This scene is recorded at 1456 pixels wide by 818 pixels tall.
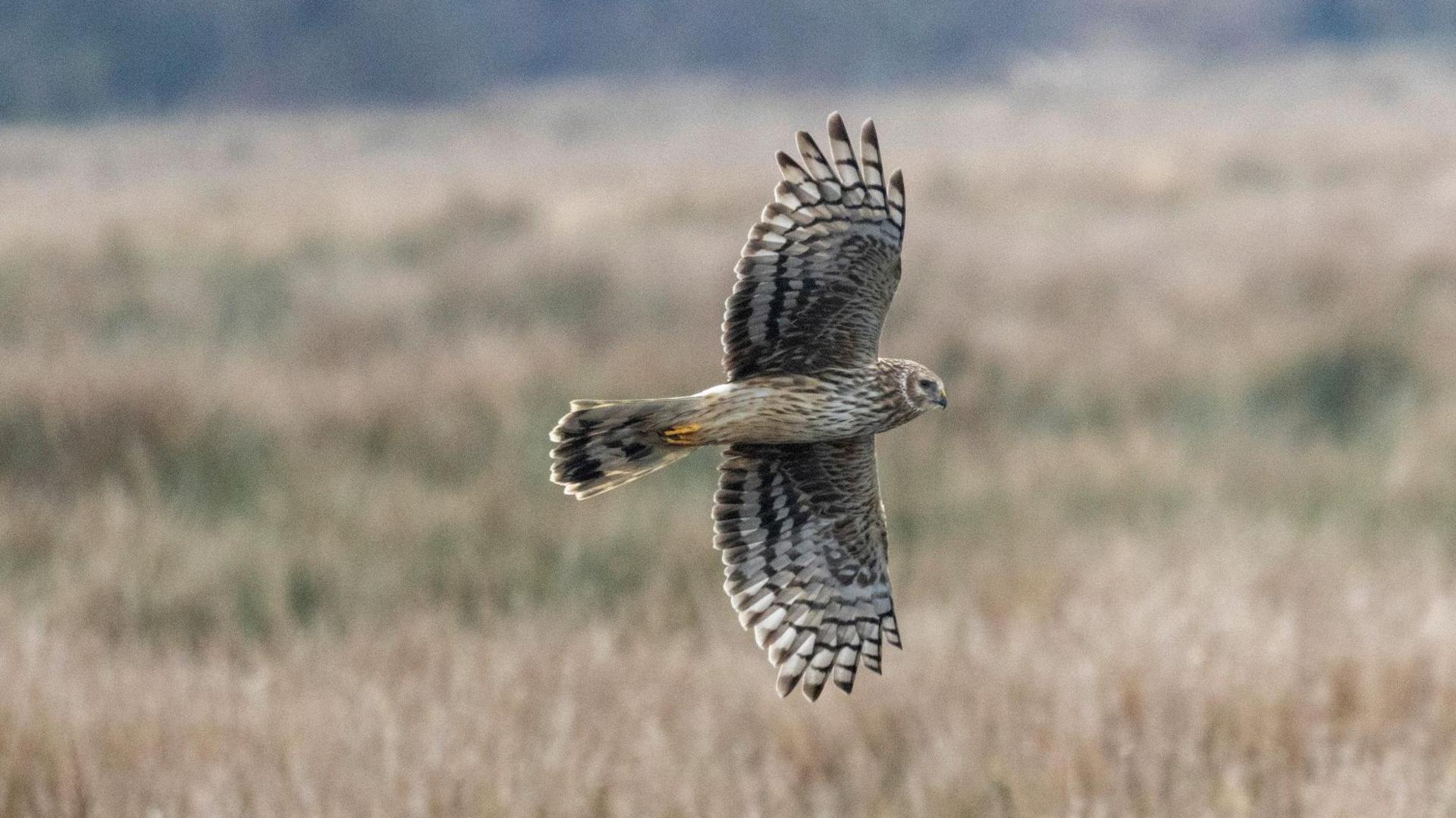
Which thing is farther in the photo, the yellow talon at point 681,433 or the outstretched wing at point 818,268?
the outstretched wing at point 818,268

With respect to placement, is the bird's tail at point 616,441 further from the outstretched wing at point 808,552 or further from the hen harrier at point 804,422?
the outstretched wing at point 808,552

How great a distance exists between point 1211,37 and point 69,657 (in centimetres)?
4601

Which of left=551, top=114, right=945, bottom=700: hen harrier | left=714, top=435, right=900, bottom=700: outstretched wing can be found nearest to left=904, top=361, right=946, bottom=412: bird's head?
left=551, top=114, right=945, bottom=700: hen harrier

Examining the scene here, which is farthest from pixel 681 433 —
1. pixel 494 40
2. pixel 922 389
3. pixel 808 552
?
pixel 494 40

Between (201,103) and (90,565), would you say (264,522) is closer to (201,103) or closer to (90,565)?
(90,565)

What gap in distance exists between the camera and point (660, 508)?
5516mm

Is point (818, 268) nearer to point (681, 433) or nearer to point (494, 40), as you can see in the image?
point (681, 433)

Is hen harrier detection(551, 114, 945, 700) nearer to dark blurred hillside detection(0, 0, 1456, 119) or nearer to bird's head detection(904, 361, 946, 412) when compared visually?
bird's head detection(904, 361, 946, 412)

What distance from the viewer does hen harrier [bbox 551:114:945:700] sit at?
3.84 ft

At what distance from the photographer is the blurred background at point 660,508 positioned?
9.86 ft

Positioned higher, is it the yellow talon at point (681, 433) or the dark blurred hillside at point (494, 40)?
the dark blurred hillside at point (494, 40)

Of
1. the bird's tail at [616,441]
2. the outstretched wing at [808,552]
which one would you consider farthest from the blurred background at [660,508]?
the bird's tail at [616,441]

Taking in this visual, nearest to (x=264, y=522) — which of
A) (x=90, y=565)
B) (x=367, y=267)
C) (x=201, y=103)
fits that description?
(x=90, y=565)

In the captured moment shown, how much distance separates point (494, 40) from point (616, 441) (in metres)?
35.7
